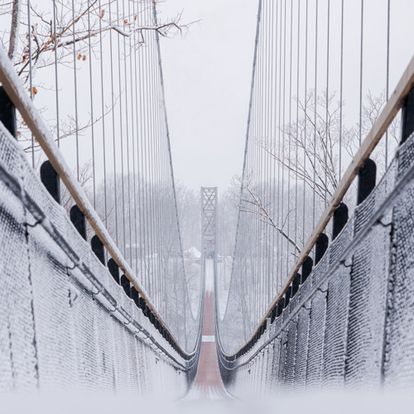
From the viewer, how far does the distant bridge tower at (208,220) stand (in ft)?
81.0

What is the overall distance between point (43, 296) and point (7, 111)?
35cm

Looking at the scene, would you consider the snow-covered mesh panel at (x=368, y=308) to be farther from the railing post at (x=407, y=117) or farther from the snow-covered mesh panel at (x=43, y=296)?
the snow-covered mesh panel at (x=43, y=296)

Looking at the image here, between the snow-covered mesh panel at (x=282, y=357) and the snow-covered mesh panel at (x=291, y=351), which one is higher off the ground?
the snow-covered mesh panel at (x=291, y=351)

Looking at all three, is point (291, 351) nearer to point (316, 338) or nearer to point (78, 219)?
point (316, 338)

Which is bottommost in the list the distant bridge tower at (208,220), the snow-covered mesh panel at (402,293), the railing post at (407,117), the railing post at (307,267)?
the distant bridge tower at (208,220)

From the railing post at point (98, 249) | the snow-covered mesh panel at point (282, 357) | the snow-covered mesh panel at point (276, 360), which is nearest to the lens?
the railing post at point (98, 249)

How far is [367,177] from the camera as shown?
1124 mm

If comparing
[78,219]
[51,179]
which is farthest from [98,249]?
[51,179]

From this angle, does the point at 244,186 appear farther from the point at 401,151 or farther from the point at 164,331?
the point at 401,151

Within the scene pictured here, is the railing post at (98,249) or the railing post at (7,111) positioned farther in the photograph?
the railing post at (98,249)

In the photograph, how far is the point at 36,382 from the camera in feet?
2.69

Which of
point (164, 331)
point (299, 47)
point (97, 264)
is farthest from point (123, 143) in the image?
point (97, 264)

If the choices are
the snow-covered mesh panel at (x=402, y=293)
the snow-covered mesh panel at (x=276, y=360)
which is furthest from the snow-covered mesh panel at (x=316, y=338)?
the snow-covered mesh panel at (x=276, y=360)

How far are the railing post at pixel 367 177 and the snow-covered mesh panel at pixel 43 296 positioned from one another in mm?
677
